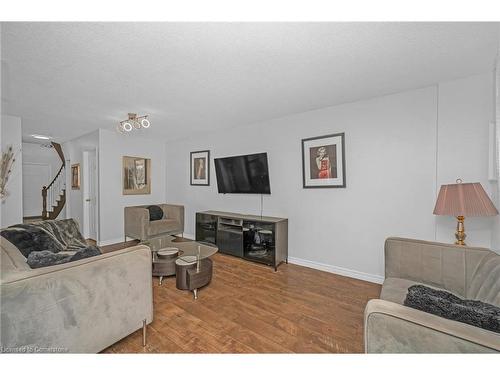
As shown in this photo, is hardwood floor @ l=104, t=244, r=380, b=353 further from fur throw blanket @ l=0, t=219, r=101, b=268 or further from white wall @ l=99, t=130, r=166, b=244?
white wall @ l=99, t=130, r=166, b=244

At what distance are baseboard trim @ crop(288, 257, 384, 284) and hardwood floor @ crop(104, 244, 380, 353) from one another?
8 centimetres

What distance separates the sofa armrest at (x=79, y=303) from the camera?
1075 millimetres

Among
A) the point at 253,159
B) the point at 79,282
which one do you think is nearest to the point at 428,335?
the point at 79,282

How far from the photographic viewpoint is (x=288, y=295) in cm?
236

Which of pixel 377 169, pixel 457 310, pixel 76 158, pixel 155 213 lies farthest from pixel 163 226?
pixel 457 310

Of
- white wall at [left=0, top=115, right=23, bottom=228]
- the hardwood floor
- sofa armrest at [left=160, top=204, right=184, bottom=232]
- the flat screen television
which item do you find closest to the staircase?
white wall at [left=0, top=115, right=23, bottom=228]

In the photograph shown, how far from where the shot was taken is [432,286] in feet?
5.50

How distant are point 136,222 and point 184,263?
2.23m

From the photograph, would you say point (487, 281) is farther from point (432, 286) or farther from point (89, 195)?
point (89, 195)

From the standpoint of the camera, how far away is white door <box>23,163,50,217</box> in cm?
668

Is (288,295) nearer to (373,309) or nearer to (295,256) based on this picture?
(295,256)

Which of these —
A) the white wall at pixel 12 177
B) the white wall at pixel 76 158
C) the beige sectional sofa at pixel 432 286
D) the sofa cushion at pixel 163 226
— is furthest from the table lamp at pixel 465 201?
the white wall at pixel 12 177

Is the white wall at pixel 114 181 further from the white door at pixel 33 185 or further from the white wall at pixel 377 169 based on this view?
the white door at pixel 33 185
